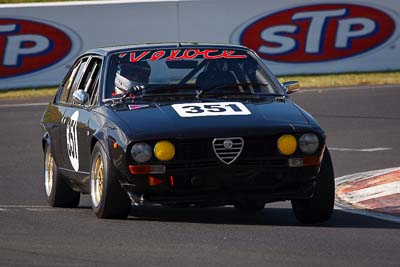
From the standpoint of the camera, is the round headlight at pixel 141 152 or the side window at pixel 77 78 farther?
the side window at pixel 77 78

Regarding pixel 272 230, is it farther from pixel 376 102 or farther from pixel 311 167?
pixel 376 102

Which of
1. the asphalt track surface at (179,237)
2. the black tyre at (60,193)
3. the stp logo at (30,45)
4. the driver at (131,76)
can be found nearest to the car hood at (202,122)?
the driver at (131,76)

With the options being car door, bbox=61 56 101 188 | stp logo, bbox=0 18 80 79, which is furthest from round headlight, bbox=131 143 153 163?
stp logo, bbox=0 18 80 79

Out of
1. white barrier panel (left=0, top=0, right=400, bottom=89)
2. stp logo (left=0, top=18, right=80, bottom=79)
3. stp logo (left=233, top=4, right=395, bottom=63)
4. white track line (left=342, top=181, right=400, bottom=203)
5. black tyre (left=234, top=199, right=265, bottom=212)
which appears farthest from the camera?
stp logo (left=233, top=4, right=395, bottom=63)

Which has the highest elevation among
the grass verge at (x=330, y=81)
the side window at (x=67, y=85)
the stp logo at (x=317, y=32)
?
the side window at (x=67, y=85)

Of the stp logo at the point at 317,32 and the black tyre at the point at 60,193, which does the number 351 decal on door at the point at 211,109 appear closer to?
the black tyre at the point at 60,193

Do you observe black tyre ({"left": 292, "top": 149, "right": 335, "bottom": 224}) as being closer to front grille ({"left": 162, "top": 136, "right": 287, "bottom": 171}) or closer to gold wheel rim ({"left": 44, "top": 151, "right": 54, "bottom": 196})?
front grille ({"left": 162, "top": 136, "right": 287, "bottom": 171})

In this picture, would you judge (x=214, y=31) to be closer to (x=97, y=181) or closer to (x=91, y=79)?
(x=91, y=79)

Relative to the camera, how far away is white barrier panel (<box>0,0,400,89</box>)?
24.9 meters

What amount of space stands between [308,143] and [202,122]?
2.74ft

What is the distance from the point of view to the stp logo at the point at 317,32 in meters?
25.8

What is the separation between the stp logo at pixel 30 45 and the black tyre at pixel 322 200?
16036mm

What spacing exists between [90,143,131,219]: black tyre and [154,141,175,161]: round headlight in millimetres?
412

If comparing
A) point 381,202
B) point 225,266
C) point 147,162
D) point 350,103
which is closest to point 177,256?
point 225,266
